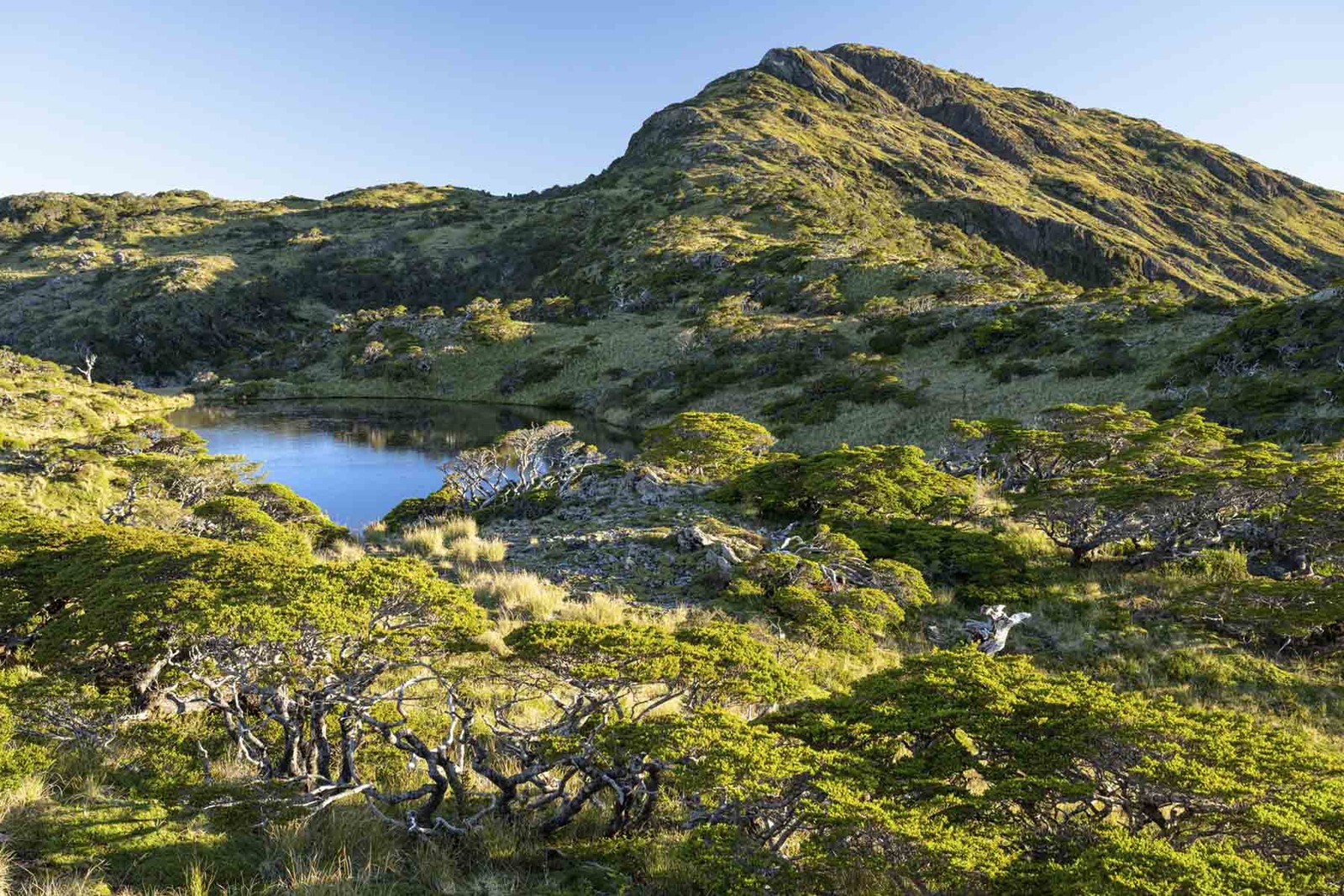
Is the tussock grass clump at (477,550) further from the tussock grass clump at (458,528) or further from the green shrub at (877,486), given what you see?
the green shrub at (877,486)

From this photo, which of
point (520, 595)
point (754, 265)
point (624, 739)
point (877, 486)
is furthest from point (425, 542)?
point (754, 265)

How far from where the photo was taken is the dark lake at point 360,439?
3391cm

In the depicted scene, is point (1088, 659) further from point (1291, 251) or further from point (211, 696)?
point (1291, 251)

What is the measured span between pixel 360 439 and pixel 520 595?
130 ft

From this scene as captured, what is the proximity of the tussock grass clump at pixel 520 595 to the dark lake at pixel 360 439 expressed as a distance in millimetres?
15908

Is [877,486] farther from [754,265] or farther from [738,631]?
[754,265]

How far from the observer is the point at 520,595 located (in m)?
13.4

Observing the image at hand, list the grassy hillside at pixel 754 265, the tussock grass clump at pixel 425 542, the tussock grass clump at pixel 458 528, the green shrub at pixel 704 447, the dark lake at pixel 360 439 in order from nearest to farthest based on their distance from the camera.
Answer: the tussock grass clump at pixel 425 542 → the tussock grass clump at pixel 458 528 → the green shrub at pixel 704 447 → the dark lake at pixel 360 439 → the grassy hillside at pixel 754 265

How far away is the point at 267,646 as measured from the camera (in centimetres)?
635

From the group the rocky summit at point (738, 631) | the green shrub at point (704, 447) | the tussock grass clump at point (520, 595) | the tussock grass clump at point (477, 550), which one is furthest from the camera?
the green shrub at point (704, 447)

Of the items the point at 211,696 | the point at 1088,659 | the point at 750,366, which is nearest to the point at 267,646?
the point at 211,696

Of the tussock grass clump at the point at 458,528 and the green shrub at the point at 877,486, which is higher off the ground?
the green shrub at the point at 877,486

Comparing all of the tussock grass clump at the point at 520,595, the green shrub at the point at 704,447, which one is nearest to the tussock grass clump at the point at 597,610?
the tussock grass clump at the point at 520,595

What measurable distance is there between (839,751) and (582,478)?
1987 cm
